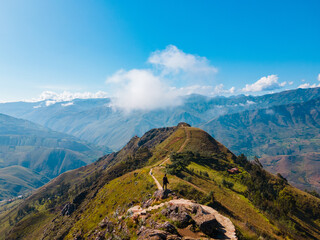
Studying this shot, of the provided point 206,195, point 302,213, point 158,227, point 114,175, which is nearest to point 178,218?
point 158,227

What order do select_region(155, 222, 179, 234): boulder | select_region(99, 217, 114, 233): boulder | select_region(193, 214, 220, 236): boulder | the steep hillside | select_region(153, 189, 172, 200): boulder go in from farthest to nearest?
select_region(99, 217, 114, 233): boulder
select_region(153, 189, 172, 200): boulder
the steep hillside
select_region(193, 214, 220, 236): boulder
select_region(155, 222, 179, 234): boulder

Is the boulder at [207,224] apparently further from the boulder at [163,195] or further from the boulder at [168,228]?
the boulder at [163,195]

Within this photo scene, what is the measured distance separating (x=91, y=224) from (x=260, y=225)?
77.3 metres

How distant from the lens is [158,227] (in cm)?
3309

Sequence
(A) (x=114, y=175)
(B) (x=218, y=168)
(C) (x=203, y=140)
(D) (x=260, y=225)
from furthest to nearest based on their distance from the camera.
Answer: (C) (x=203, y=140) → (A) (x=114, y=175) → (B) (x=218, y=168) → (D) (x=260, y=225)

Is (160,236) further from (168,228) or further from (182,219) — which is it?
(182,219)

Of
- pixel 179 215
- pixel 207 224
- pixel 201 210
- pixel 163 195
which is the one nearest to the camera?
pixel 207 224

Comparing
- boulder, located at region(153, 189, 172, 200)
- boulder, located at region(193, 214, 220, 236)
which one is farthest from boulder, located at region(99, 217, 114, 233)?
boulder, located at region(193, 214, 220, 236)

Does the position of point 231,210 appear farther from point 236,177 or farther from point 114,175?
point 114,175

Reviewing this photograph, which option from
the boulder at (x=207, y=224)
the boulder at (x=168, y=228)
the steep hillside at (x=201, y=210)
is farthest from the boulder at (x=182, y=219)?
the boulder at (x=168, y=228)

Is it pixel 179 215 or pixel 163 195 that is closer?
pixel 179 215

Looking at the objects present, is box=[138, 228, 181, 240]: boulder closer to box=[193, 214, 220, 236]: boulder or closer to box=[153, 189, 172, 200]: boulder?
box=[193, 214, 220, 236]: boulder

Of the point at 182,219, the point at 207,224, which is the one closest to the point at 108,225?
the point at 182,219

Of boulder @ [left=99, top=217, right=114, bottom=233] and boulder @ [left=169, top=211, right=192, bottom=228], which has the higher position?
boulder @ [left=169, top=211, right=192, bottom=228]
